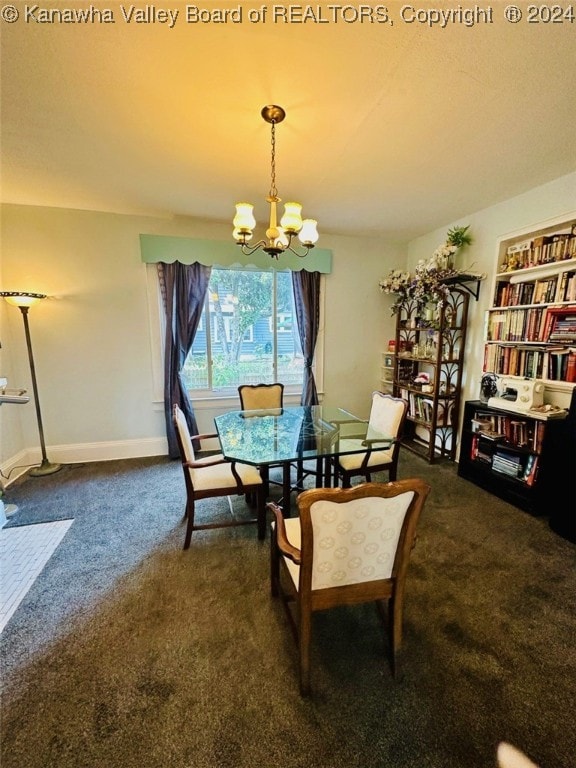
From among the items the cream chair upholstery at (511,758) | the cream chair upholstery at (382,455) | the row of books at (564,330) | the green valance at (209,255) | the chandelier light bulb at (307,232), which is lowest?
the cream chair upholstery at (511,758)

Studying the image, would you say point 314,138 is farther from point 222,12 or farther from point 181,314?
point 181,314

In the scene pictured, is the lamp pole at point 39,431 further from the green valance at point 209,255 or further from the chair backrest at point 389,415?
the chair backrest at point 389,415

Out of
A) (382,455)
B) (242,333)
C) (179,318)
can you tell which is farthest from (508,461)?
(179,318)

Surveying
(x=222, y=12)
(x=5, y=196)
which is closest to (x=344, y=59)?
(x=222, y=12)

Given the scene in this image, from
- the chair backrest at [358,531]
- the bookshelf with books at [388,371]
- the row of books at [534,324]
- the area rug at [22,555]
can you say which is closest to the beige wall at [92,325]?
the row of books at [534,324]

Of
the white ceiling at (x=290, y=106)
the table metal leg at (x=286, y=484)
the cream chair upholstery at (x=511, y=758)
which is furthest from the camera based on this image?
the table metal leg at (x=286, y=484)

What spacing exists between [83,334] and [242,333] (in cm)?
173

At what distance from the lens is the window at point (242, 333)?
3705mm

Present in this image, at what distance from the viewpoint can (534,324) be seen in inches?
104

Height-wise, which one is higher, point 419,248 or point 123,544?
point 419,248

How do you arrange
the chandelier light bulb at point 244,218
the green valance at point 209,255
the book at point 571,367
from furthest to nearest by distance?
the green valance at point 209,255, the book at point 571,367, the chandelier light bulb at point 244,218

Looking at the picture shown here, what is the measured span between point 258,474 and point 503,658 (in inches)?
61.9

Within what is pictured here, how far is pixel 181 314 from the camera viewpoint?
345cm

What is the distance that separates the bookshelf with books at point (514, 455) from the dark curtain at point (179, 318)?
299cm
